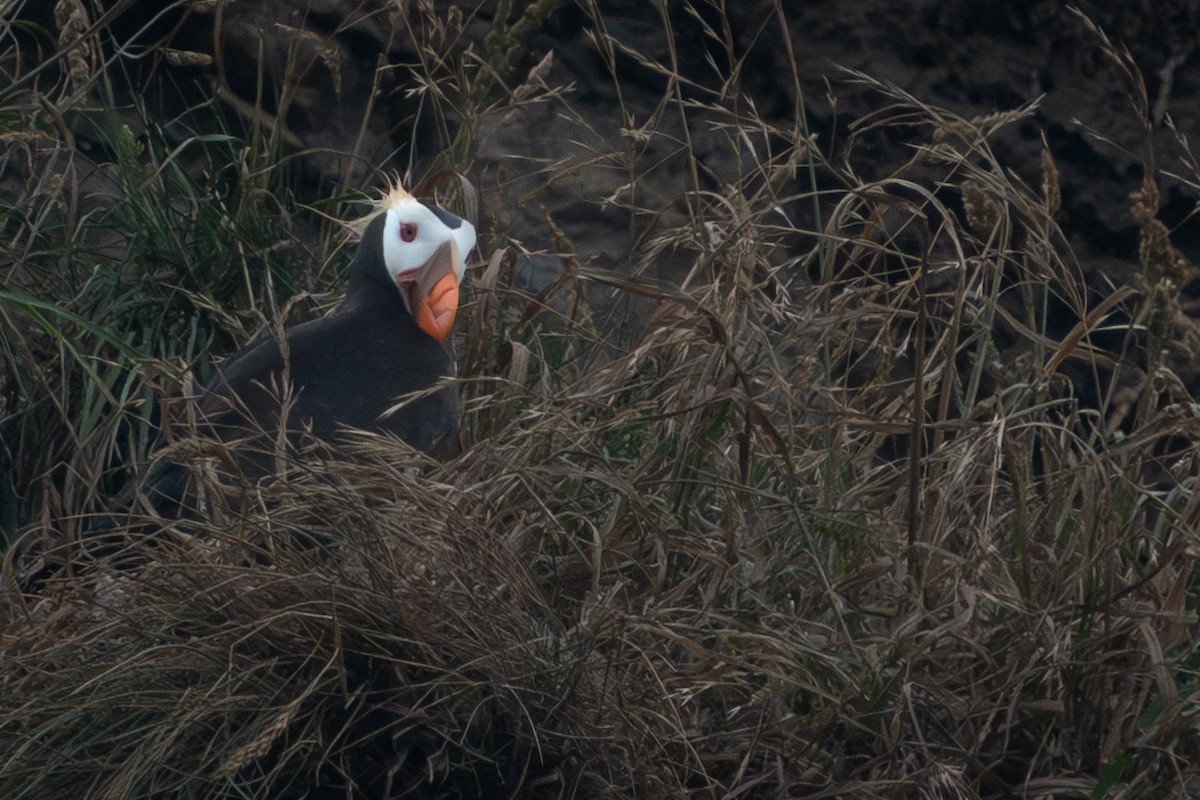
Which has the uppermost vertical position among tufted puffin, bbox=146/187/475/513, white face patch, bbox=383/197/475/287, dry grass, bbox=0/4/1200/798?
dry grass, bbox=0/4/1200/798

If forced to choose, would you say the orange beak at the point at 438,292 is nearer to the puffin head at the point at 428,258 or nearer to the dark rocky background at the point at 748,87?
the puffin head at the point at 428,258

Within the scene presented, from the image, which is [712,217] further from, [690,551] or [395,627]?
[395,627]

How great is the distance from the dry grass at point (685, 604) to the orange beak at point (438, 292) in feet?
2.19

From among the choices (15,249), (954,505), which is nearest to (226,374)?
(15,249)

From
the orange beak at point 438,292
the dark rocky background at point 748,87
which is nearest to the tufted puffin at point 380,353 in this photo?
the orange beak at point 438,292

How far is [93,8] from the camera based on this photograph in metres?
3.95

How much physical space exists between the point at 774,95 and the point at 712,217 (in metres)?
1.13

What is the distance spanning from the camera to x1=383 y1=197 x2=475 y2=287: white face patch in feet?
10.9

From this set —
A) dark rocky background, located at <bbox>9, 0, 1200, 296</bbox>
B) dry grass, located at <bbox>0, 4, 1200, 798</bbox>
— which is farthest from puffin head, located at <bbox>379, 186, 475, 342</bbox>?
dry grass, located at <bbox>0, 4, 1200, 798</bbox>

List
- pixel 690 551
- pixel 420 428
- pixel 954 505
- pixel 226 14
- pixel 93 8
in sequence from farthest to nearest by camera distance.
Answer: pixel 226 14
pixel 93 8
pixel 420 428
pixel 954 505
pixel 690 551

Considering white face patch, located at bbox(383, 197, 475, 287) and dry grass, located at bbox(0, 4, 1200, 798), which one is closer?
dry grass, located at bbox(0, 4, 1200, 798)

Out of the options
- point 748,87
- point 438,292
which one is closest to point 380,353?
point 438,292

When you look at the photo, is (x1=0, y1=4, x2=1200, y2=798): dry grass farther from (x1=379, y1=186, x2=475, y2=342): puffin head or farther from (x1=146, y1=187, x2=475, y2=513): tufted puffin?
(x1=379, y1=186, x2=475, y2=342): puffin head

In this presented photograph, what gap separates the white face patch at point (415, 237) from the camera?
10.9ft
